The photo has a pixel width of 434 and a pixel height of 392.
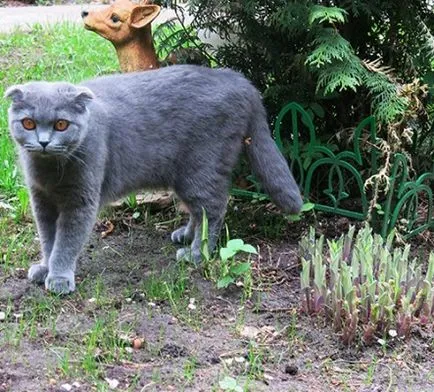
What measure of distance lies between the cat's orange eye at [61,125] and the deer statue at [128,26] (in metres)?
1.10

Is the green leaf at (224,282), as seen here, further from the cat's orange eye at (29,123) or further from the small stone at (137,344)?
the cat's orange eye at (29,123)

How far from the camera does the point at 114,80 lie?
379cm

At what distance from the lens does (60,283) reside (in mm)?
3438

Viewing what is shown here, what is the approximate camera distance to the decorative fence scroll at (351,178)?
3.86 metres

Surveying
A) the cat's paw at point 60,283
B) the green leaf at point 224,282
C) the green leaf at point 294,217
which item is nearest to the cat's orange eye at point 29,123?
the cat's paw at point 60,283

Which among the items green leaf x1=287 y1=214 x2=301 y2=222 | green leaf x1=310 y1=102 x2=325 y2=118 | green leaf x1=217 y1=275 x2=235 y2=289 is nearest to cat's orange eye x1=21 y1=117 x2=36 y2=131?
green leaf x1=217 y1=275 x2=235 y2=289

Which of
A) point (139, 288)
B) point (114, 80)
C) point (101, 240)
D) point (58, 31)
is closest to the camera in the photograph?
point (139, 288)

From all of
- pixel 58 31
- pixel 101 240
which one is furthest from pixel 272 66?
pixel 58 31

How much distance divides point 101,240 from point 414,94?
1725 millimetres

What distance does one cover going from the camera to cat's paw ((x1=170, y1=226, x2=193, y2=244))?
13.3 ft

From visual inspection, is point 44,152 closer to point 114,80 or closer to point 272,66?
point 114,80

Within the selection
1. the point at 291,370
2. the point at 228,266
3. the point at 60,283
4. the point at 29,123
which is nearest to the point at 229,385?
the point at 291,370

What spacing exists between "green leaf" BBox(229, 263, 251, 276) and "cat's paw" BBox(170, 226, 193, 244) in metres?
→ 0.53

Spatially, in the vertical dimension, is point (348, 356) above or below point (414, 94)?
below
